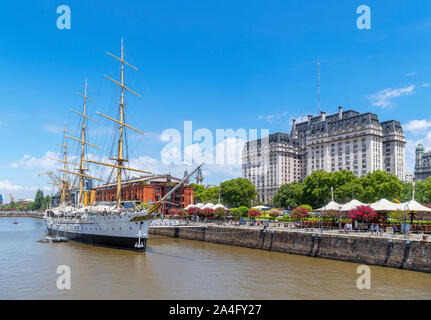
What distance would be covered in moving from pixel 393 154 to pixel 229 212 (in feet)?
329

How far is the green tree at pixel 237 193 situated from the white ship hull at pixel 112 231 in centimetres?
6474

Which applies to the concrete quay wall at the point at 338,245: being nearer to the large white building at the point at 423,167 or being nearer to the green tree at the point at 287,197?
the green tree at the point at 287,197

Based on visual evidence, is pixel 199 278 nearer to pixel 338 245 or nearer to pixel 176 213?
pixel 338 245

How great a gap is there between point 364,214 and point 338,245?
16.3ft

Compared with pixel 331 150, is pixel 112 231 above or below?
below

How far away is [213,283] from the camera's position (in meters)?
25.0

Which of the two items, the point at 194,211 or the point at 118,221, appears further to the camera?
the point at 194,211

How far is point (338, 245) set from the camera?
34.2 metres

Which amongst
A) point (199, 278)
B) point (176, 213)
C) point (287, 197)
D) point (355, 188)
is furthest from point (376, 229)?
point (287, 197)

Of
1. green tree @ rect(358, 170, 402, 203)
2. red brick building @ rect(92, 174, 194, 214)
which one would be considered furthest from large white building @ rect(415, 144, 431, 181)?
red brick building @ rect(92, 174, 194, 214)

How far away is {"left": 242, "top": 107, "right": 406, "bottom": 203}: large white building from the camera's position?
139875 millimetres

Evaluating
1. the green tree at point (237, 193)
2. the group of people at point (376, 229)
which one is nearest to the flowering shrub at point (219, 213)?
the group of people at point (376, 229)

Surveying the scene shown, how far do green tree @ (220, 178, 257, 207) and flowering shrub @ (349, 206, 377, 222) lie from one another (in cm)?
7771
